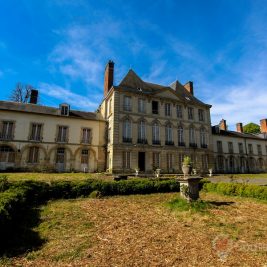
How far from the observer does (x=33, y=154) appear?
1939 cm

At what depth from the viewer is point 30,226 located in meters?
5.23

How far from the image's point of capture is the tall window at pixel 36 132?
19672mm

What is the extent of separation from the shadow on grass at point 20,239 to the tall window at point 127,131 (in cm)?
1527

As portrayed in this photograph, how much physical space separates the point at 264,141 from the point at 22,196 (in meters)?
37.5

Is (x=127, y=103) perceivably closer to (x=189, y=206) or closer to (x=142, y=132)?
(x=142, y=132)

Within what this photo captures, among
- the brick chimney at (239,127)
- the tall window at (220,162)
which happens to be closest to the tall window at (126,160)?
the tall window at (220,162)

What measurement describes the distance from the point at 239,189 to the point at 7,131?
62.2 feet

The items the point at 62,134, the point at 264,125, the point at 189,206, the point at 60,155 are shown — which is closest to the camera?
the point at 189,206

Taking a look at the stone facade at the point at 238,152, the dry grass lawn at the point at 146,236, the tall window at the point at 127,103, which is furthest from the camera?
the stone facade at the point at 238,152

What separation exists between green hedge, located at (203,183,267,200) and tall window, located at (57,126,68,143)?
47.1 ft

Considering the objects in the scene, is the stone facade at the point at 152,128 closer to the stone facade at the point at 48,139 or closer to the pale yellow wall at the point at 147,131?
the pale yellow wall at the point at 147,131

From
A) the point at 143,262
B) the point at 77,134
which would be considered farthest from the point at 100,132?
the point at 143,262

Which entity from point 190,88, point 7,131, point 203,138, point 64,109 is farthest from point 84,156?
point 190,88

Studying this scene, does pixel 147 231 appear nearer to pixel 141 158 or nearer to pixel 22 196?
pixel 22 196
